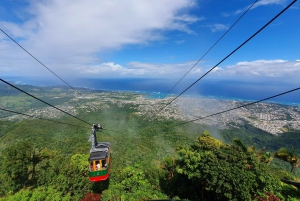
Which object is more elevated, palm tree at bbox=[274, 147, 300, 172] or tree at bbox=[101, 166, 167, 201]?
palm tree at bbox=[274, 147, 300, 172]

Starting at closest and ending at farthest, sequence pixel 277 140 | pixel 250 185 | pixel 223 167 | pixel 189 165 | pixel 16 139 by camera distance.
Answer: pixel 250 185 → pixel 223 167 → pixel 189 165 → pixel 16 139 → pixel 277 140

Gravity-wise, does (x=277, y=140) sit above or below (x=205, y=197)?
below

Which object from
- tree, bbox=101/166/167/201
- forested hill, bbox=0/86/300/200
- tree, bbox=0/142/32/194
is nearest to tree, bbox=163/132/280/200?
forested hill, bbox=0/86/300/200

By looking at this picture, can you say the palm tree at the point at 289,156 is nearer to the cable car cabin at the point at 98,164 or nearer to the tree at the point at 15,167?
the cable car cabin at the point at 98,164

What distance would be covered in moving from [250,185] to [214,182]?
2.30 meters

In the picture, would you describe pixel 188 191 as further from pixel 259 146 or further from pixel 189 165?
pixel 259 146

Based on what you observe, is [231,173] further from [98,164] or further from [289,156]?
[289,156]

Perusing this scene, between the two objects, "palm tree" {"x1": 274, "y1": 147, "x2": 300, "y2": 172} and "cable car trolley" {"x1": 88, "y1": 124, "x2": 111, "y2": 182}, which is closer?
"cable car trolley" {"x1": 88, "y1": 124, "x2": 111, "y2": 182}

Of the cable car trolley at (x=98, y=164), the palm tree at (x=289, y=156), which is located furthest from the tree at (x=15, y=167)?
the palm tree at (x=289, y=156)

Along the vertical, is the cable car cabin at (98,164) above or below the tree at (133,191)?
above

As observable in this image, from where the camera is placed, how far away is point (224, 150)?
13.7 m

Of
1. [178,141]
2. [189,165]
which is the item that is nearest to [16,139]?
[178,141]

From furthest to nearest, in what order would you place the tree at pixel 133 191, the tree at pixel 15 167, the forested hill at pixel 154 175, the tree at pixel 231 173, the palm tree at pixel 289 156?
the tree at pixel 15 167, the palm tree at pixel 289 156, the tree at pixel 133 191, the forested hill at pixel 154 175, the tree at pixel 231 173

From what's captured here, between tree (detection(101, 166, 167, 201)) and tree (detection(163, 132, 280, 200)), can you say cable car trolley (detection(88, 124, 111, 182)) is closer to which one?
tree (detection(101, 166, 167, 201))
